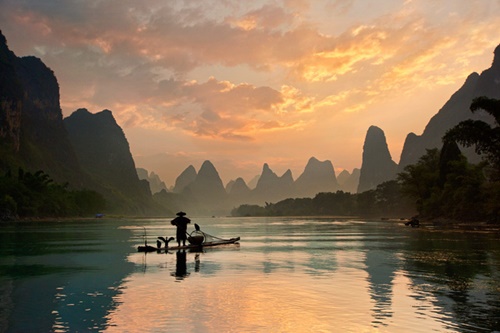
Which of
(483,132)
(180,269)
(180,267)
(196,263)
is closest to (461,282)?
(180,269)

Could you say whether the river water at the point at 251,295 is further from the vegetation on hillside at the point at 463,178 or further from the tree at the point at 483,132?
the vegetation on hillside at the point at 463,178

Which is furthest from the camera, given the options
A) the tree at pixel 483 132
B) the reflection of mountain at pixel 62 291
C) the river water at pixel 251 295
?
the tree at pixel 483 132

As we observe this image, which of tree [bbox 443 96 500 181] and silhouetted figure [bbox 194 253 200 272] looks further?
tree [bbox 443 96 500 181]

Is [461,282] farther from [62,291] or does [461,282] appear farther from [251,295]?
[62,291]

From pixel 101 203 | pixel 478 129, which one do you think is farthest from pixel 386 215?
pixel 478 129

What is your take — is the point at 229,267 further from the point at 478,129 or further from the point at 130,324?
the point at 478,129

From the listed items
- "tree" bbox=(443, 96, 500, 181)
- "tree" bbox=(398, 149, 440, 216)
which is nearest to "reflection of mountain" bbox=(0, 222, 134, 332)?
"tree" bbox=(443, 96, 500, 181)

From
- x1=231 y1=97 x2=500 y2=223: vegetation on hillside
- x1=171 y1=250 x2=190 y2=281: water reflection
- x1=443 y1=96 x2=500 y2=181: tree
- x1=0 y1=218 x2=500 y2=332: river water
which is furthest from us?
x1=231 y1=97 x2=500 y2=223: vegetation on hillside

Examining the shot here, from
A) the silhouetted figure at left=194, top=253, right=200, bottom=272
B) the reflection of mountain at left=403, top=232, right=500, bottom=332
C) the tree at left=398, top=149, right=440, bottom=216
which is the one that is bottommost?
the silhouetted figure at left=194, top=253, right=200, bottom=272

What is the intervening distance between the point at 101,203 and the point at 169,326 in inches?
7523

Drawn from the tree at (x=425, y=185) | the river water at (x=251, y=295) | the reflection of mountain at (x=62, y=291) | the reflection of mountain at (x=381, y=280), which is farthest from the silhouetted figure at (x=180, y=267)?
the tree at (x=425, y=185)

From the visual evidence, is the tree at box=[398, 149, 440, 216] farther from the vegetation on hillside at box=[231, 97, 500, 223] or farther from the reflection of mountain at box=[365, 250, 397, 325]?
the reflection of mountain at box=[365, 250, 397, 325]

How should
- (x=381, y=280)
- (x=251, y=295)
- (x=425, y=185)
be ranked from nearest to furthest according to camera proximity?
(x=251, y=295) < (x=381, y=280) < (x=425, y=185)

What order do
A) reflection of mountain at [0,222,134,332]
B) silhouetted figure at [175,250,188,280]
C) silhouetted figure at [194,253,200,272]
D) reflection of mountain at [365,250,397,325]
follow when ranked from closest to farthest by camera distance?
reflection of mountain at [0,222,134,332], reflection of mountain at [365,250,397,325], silhouetted figure at [175,250,188,280], silhouetted figure at [194,253,200,272]
